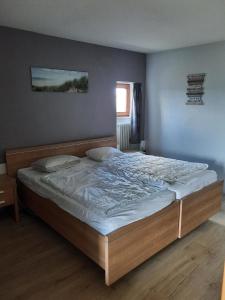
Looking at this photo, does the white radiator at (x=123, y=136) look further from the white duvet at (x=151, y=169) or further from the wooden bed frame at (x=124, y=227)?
the wooden bed frame at (x=124, y=227)

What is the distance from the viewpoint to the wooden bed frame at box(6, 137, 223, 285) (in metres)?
1.90

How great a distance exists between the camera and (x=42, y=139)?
3432mm

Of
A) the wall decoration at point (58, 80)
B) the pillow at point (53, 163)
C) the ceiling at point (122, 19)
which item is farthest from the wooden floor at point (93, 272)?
the ceiling at point (122, 19)

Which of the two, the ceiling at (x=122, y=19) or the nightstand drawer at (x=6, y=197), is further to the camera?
the nightstand drawer at (x=6, y=197)

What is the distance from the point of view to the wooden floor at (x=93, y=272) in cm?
189

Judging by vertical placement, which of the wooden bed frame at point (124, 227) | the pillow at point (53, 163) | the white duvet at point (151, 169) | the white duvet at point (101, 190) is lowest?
the wooden bed frame at point (124, 227)

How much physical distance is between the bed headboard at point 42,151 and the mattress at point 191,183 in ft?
5.78

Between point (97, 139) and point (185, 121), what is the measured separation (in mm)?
1583

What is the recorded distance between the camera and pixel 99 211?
6.42ft

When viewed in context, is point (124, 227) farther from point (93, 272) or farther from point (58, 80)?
point (58, 80)

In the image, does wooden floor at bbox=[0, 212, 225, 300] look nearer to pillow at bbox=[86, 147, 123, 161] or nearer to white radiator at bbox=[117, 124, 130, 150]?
pillow at bbox=[86, 147, 123, 161]

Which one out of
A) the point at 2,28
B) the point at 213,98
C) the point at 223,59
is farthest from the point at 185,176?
the point at 2,28

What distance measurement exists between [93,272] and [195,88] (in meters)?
3.18

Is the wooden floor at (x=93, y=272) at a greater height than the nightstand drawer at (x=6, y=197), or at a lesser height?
lesser
